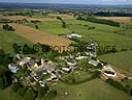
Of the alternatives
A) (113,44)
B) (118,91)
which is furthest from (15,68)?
(113,44)

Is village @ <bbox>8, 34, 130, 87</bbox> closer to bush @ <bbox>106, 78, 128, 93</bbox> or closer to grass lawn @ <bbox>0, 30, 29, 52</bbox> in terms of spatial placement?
bush @ <bbox>106, 78, 128, 93</bbox>

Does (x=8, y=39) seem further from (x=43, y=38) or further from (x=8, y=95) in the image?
(x=8, y=95)

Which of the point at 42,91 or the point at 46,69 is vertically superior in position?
the point at 42,91

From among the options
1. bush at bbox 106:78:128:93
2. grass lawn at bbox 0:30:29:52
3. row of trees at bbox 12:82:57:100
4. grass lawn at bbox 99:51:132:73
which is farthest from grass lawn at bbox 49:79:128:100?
grass lawn at bbox 0:30:29:52

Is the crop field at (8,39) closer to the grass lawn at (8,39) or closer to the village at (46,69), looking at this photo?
the grass lawn at (8,39)

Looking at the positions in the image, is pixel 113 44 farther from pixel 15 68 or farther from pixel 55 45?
pixel 15 68

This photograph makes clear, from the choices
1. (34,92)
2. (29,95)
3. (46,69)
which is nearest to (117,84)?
(34,92)

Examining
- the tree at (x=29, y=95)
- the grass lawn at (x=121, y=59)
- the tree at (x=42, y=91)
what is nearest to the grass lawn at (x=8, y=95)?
the tree at (x=29, y=95)
